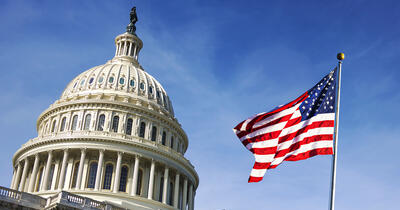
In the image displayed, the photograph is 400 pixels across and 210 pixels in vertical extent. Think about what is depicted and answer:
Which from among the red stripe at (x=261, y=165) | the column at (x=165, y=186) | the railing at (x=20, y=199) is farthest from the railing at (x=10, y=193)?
the column at (x=165, y=186)

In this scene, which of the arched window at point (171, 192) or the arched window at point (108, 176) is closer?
the arched window at point (108, 176)

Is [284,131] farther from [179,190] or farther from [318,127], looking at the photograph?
[179,190]

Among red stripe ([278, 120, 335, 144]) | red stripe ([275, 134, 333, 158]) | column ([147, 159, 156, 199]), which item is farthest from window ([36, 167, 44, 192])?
red stripe ([278, 120, 335, 144])

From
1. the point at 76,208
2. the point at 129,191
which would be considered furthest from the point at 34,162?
the point at 76,208

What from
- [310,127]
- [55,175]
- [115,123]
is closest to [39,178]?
[55,175]

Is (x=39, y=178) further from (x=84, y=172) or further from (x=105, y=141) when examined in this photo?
(x=105, y=141)

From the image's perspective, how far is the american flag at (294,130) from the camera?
19.5 metres

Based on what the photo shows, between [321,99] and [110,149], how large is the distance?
45618mm

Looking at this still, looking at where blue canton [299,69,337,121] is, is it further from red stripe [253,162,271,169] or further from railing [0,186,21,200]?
railing [0,186,21,200]

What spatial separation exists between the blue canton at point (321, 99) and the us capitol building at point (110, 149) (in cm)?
4134

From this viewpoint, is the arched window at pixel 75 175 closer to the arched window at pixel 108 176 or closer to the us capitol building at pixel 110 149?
the us capitol building at pixel 110 149

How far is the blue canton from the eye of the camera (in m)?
19.9

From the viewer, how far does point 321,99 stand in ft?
65.7

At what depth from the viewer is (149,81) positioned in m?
77.6
